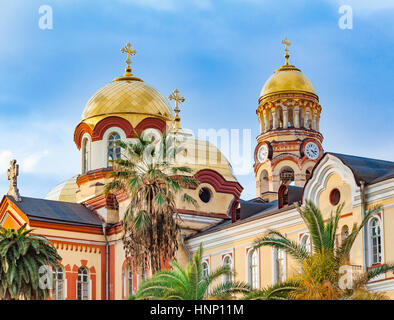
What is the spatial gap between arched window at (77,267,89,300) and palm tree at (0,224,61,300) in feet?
27.3

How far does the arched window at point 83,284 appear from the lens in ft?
150

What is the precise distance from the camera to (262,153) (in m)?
57.2

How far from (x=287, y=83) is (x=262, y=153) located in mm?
4774

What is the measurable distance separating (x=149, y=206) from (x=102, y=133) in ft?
54.3

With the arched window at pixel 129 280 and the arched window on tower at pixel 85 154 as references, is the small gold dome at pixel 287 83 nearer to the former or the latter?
the arched window on tower at pixel 85 154

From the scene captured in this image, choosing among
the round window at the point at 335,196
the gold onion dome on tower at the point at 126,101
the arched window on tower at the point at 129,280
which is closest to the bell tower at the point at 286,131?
the gold onion dome on tower at the point at 126,101

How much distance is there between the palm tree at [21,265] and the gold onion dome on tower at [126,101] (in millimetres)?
15902

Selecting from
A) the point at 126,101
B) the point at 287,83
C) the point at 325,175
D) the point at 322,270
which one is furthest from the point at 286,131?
the point at 322,270

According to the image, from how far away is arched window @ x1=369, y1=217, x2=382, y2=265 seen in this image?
32.5 metres

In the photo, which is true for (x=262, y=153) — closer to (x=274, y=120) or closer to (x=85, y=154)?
(x=274, y=120)

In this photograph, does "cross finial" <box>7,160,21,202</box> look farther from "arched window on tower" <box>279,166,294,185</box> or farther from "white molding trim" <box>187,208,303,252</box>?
"arched window on tower" <box>279,166,294,185</box>

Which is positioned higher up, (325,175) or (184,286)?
(325,175)
